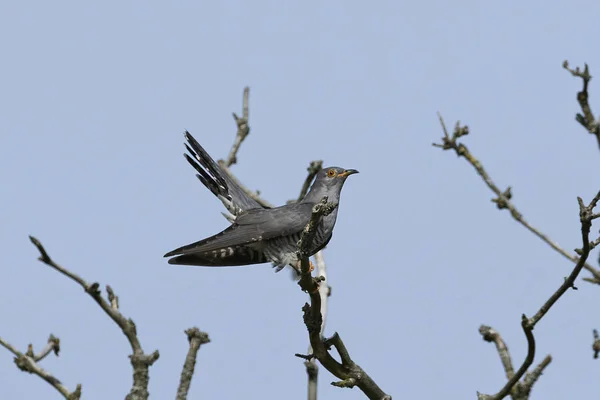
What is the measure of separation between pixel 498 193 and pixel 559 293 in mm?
1850

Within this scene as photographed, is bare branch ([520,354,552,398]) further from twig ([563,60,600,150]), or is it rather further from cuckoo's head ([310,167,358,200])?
cuckoo's head ([310,167,358,200])

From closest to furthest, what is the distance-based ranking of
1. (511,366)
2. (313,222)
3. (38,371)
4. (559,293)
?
(559,293) < (38,371) < (511,366) < (313,222)

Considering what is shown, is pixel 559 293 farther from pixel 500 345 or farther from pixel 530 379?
pixel 500 345

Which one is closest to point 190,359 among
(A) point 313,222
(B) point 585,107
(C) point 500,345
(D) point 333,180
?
(A) point 313,222

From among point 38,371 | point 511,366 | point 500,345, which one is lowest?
point 38,371

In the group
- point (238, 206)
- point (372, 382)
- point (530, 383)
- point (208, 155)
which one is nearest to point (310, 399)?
point (372, 382)

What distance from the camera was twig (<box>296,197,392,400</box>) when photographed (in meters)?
4.77

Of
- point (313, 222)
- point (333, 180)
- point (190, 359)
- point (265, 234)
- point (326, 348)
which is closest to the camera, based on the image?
point (190, 359)

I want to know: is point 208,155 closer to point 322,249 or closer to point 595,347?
point 322,249

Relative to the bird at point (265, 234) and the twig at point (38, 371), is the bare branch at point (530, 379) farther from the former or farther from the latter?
the bird at point (265, 234)

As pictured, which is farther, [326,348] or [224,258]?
[224,258]

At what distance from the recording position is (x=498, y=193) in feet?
17.6

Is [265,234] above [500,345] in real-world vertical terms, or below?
above

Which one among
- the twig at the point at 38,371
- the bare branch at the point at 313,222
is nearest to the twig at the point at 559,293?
the bare branch at the point at 313,222
